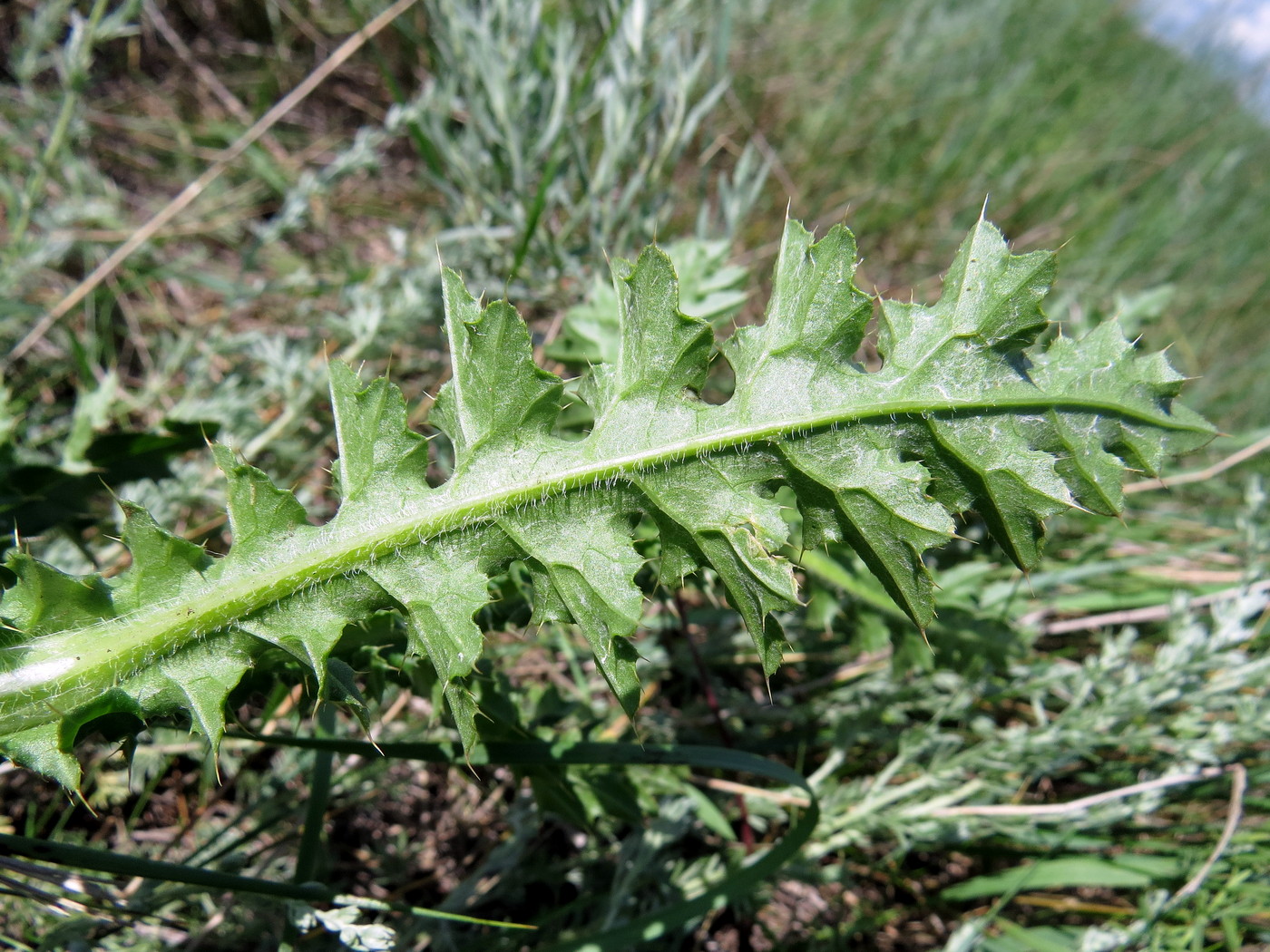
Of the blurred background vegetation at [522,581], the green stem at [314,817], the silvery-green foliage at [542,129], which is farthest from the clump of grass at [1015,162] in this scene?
the green stem at [314,817]

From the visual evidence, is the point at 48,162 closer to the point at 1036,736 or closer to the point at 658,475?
the point at 658,475

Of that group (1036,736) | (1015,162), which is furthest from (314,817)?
(1015,162)

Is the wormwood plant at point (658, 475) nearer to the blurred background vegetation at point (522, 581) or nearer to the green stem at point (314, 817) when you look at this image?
the blurred background vegetation at point (522, 581)

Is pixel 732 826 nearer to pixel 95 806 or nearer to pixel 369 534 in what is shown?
pixel 369 534

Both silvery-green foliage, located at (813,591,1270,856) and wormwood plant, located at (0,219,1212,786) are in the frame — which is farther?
silvery-green foliage, located at (813,591,1270,856)

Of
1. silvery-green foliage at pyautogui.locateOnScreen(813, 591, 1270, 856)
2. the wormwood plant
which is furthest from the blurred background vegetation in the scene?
the wormwood plant

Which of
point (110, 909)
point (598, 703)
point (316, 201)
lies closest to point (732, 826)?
point (598, 703)

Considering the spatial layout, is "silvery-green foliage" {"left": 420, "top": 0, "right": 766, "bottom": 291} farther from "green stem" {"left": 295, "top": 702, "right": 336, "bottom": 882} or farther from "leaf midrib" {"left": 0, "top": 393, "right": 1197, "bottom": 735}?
"green stem" {"left": 295, "top": 702, "right": 336, "bottom": 882}
